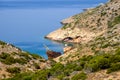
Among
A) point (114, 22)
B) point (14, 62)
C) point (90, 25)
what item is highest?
point (90, 25)

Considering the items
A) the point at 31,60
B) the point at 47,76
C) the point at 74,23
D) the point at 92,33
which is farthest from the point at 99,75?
the point at 74,23

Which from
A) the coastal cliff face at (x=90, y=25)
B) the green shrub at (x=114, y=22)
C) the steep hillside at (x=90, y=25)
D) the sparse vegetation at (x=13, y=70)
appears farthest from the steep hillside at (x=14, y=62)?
the coastal cliff face at (x=90, y=25)

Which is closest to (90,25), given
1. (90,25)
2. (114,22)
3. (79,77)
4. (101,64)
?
(90,25)

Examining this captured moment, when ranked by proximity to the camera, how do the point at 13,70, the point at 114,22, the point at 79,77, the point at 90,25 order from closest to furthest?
the point at 79,77
the point at 13,70
the point at 114,22
the point at 90,25

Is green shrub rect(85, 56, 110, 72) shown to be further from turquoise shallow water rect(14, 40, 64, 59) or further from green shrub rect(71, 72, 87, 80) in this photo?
turquoise shallow water rect(14, 40, 64, 59)

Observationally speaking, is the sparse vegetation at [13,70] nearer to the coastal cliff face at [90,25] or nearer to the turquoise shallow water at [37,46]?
the turquoise shallow water at [37,46]

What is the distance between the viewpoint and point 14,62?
1730 inches

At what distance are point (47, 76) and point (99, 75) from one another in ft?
14.0

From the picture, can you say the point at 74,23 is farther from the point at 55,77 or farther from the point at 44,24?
the point at 55,77

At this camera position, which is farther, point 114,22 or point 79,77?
point 114,22

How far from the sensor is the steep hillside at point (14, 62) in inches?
1603

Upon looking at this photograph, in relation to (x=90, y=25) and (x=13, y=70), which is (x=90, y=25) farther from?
(x=13, y=70)

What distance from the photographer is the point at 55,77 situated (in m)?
25.9

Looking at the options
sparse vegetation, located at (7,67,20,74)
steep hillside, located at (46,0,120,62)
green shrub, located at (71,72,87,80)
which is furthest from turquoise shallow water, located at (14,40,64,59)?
green shrub, located at (71,72,87,80)
